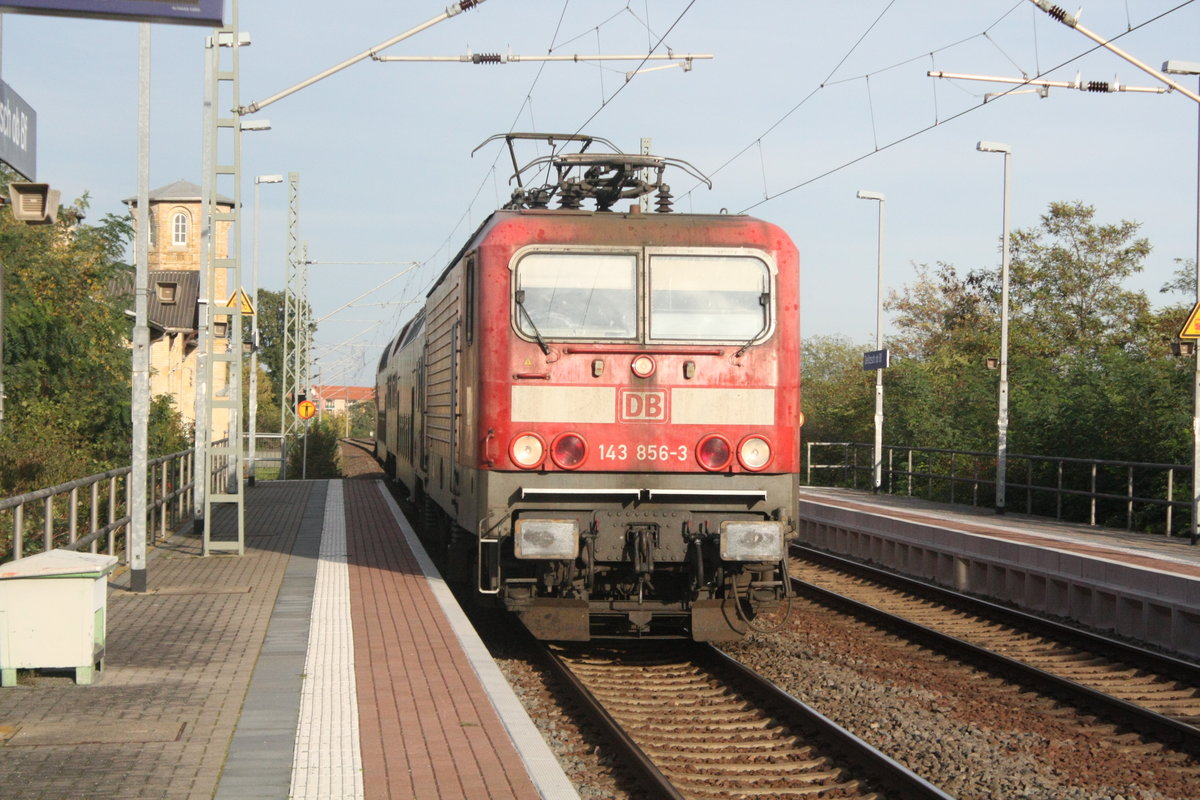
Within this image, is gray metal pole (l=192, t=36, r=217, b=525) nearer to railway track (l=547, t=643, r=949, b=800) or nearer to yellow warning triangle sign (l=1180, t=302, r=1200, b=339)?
railway track (l=547, t=643, r=949, b=800)

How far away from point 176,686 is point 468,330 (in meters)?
3.81

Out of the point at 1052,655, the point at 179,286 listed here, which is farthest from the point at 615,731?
the point at 179,286

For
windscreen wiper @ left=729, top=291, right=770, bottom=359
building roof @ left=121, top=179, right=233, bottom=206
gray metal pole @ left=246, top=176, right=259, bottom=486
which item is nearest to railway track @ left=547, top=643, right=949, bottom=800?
windscreen wiper @ left=729, top=291, right=770, bottom=359

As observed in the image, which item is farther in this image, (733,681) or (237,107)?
(237,107)

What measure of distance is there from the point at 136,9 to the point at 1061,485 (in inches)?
702

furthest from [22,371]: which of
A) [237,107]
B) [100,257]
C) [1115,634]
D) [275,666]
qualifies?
[1115,634]

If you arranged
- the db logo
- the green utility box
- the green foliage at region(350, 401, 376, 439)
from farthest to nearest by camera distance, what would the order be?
the green foliage at region(350, 401, 376, 439) < the db logo < the green utility box

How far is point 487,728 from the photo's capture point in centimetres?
691

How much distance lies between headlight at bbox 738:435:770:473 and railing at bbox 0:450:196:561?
5132mm

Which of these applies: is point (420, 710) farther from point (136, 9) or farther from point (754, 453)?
point (136, 9)

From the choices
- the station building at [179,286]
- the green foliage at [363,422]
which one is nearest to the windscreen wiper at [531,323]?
the station building at [179,286]

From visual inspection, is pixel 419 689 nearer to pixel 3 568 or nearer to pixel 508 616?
pixel 3 568

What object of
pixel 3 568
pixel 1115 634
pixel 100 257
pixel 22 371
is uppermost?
pixel 100 257

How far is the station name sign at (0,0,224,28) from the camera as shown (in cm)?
650
